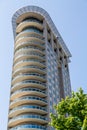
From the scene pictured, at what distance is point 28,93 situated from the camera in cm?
5894

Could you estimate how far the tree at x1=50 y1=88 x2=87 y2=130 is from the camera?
16.5 metres

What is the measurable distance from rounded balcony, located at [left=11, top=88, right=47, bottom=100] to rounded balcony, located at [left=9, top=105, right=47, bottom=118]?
3.33 meters

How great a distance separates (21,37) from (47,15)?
12037 mm

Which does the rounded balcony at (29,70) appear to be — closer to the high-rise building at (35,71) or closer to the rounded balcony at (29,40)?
the high-rise building at (35,71)

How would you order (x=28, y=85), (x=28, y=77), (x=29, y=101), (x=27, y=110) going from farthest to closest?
(x=28, y=77) < (x=28, y=85) < (x=29, y=101) < (x=27, y=110)

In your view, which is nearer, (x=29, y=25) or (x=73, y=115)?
(x=73, y=115)

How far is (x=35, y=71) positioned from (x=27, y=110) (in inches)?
478

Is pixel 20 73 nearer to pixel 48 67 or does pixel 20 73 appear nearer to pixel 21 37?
pixel 48 67

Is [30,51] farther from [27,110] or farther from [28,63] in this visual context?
[27,110]

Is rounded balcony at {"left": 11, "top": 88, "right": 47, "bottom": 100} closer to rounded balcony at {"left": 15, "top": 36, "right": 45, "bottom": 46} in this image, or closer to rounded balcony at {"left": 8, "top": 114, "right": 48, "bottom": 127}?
rounded balcony at {"left": 8, "top": 114, "right": 48, "bottom": 127}

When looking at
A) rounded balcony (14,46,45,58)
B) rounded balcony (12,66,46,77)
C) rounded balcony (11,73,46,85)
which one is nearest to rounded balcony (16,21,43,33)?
rounded balcony (14,46,45,58)

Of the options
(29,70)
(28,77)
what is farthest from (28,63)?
(28,77)

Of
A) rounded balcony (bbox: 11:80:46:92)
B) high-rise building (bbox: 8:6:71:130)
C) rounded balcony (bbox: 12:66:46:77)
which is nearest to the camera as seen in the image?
high-rise building (bbox: 8:6:71:130)

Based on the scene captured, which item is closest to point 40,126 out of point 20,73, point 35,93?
point 35,93
